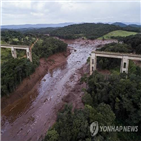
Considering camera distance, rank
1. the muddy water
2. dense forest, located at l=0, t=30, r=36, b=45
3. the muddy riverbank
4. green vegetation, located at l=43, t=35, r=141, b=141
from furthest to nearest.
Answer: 1. dense forest, located at l=0, t=30, r=36, b=45
2. the muddy riverbank
3. the muddy water
4. green vegetation, located at l=43, t=35, r=141, b=141

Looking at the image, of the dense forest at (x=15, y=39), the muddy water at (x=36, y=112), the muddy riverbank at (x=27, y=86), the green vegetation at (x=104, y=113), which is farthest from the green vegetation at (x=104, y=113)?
the dense forest at (x=15, y=39)

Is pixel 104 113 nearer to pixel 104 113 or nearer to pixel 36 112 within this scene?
pixel 104 113

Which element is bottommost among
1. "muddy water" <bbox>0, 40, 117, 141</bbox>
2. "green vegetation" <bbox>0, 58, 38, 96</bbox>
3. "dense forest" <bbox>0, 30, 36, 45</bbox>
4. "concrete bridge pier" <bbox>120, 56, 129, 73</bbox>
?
"muddy water" <bbox>0, 40, 117, 141</bbox>

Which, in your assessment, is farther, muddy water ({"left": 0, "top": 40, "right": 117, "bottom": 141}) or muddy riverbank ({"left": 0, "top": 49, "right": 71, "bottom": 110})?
muddy riverbank ({"left": 0, "top": 49, "right": 71, "bottom": 110})

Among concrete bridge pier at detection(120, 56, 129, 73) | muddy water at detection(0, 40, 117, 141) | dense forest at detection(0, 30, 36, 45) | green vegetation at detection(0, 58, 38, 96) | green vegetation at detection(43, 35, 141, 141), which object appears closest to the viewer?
green vegetation at detection(43, 35, 141, 141)

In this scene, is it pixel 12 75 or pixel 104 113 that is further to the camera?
pixel 12 75

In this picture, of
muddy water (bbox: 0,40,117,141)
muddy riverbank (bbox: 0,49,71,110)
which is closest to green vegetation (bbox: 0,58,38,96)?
muddy riverbank (bbox: 0,49,71,110)

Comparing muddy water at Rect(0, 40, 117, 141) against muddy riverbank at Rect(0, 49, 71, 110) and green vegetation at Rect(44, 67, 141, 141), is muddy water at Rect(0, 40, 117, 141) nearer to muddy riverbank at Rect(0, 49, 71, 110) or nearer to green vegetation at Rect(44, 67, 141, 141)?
muddy riverbank at Rect(0, 49, 71, 110)

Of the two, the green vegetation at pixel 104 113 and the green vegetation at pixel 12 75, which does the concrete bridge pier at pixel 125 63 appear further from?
the green vegetation at pixel 12 75

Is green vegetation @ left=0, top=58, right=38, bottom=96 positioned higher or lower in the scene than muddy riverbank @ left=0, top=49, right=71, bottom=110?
higher

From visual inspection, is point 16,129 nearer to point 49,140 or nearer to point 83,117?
point 49,140

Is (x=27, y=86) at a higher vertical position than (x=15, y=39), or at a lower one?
lower

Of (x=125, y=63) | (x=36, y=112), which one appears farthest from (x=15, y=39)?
(x=125, y=63)
